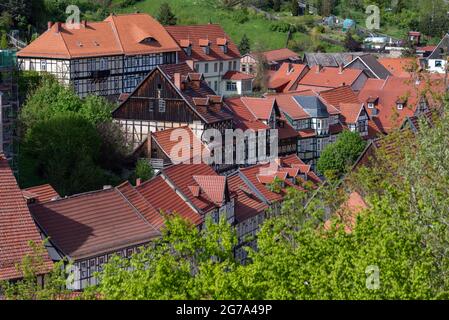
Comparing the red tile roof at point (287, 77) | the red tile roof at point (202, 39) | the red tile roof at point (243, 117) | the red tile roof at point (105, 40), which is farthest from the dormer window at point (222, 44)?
the red tile roof at point (243, 117)

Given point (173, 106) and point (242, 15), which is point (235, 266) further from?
point (242, 15)

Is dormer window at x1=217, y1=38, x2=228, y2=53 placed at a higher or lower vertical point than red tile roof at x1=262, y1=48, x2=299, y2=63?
higher

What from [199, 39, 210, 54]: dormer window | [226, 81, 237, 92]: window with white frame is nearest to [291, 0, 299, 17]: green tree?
[226, 81, 237, 92]: window with white frame

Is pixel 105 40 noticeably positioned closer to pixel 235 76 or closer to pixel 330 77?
pixel 235 76

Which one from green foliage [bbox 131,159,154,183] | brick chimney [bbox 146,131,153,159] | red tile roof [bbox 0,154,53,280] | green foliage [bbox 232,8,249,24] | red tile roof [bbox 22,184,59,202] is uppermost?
red tile roof [bbox 0,154,53,280]

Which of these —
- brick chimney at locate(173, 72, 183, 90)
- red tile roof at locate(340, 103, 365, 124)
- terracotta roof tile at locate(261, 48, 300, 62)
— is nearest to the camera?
brick chimney at locate(173, 72, 183, 90)

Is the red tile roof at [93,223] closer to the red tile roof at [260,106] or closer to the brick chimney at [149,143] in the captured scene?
the brick chimney at [149,143]

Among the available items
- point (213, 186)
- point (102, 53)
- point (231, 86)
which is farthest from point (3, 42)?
point (213, 186)

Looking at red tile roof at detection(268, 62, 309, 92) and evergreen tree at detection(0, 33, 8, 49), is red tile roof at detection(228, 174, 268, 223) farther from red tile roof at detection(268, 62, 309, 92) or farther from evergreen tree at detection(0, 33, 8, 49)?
red tile roof at detection(268, 62, 309, 92)
